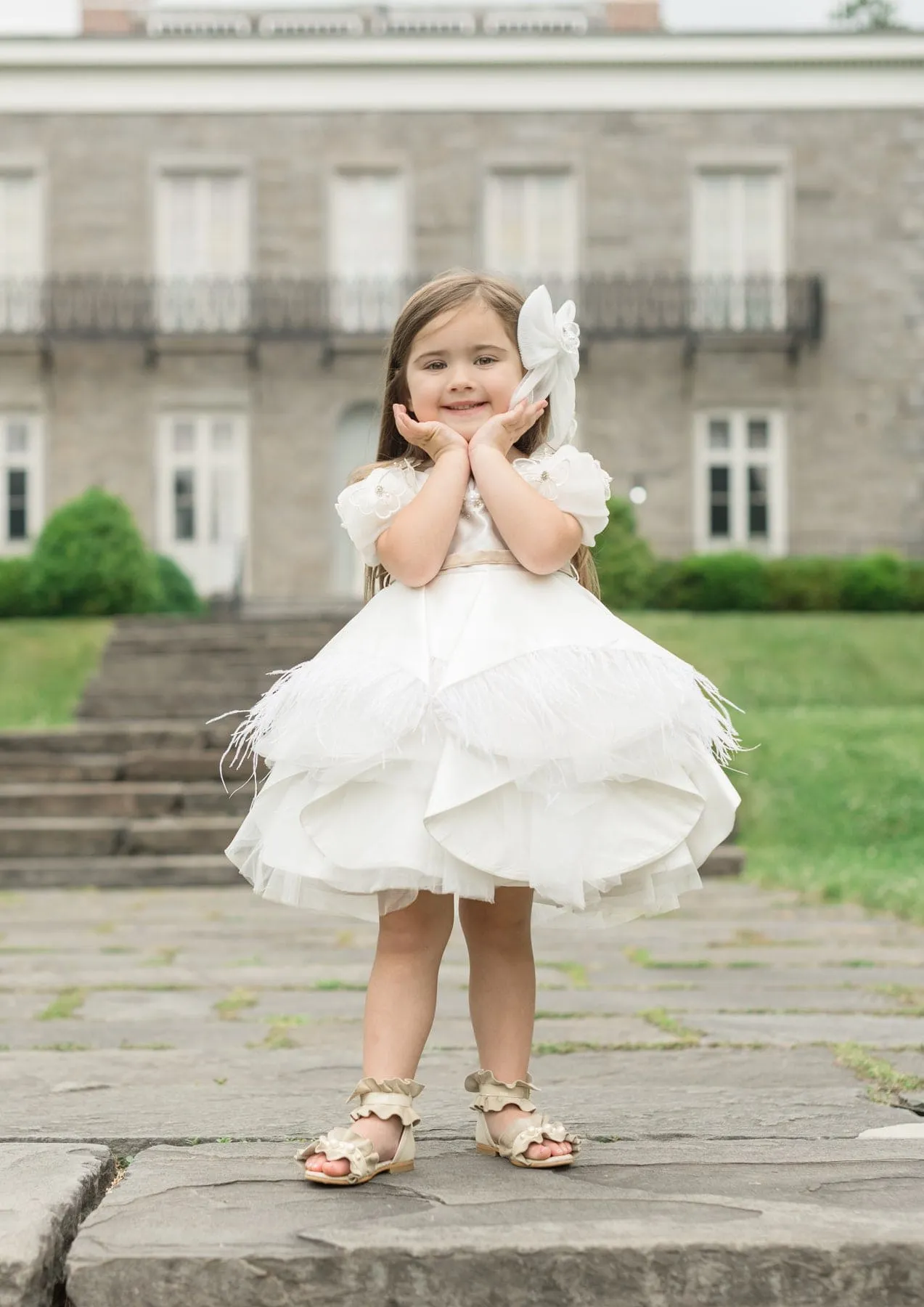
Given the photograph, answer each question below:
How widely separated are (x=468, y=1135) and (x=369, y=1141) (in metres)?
0.46

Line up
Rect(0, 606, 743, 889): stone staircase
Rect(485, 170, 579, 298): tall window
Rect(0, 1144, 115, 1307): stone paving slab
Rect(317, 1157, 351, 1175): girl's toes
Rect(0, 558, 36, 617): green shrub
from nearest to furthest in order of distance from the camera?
Rect(0, 1144, 115, 1307): stone paving slab, Rect(317, 1157, 351, 1175): girl's toes, Rect(0, 606, 743, 889): stone staircase, Rect(0, 558, 36, 617): green shrub, Rect(485, 170, 579, 298): tall window

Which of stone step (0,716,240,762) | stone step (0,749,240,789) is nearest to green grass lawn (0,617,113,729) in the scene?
stone step (0,716,240,762)

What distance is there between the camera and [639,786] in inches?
99.1

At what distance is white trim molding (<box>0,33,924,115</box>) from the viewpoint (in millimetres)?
21484

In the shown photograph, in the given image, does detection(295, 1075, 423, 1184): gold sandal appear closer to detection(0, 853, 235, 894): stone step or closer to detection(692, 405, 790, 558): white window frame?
detection(0, 853, 235, 894): stone step

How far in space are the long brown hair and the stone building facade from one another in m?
18.5

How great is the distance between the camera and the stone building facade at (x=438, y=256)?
70.4ft

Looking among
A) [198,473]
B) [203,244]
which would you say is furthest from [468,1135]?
[203,244]

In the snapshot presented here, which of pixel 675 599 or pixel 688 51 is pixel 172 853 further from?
pixel 688 51

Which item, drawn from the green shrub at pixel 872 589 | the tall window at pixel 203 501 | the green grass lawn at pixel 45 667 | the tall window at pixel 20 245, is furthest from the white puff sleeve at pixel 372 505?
the tall window at pixel 20 245

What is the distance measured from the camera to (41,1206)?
2.08 meters

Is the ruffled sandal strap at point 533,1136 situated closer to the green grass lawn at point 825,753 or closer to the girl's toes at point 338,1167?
the girl's toes at point 338,1167

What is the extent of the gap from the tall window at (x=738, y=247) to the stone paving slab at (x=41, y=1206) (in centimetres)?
2030

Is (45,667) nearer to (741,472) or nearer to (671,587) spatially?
(671,587)
